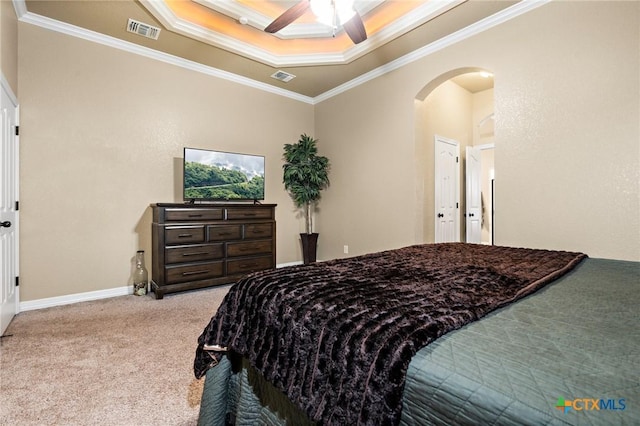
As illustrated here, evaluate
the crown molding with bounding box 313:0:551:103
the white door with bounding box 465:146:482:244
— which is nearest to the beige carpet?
the crown molding with bounding box 313:0:551:103

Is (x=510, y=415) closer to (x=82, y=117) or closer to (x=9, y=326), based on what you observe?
(x=9, y=326)

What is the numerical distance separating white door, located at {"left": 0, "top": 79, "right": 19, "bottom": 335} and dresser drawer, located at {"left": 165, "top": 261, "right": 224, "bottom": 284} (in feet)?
4.08

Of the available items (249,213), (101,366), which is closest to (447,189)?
(249,213)

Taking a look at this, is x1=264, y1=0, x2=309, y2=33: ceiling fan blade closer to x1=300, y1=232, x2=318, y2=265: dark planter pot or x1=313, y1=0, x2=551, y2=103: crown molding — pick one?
x1=313, y1=0, x2=551, y2=103: crown molding

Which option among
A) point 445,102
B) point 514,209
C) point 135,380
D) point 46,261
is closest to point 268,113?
point 445,102

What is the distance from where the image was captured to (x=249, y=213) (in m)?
3.96

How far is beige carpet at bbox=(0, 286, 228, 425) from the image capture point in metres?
1.48

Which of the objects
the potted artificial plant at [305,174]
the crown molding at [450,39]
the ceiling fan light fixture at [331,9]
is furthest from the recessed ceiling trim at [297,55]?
the potted artificial plant at [305,174]

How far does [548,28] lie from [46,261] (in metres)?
5.52

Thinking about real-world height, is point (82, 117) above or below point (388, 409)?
above

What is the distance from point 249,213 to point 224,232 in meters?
0.42

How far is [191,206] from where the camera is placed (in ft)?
11.4

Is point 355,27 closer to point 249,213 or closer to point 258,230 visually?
point 249,213

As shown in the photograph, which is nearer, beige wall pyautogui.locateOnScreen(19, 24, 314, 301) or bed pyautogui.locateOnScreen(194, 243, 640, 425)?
bed pyautogui.locateOnScreen(194, 243, 640, 425)
